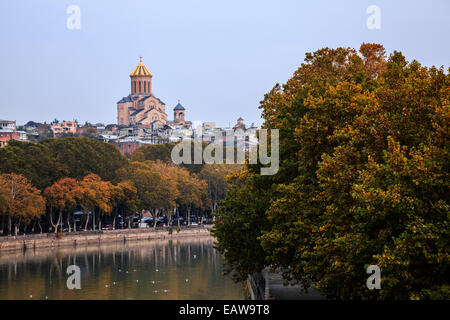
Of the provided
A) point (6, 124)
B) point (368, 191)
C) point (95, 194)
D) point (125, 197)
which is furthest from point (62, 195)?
point (6, 124)

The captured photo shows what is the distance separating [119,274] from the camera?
183 feet

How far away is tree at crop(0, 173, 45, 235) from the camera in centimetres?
6719

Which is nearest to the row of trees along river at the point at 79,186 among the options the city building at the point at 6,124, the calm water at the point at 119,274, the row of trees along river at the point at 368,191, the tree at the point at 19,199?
the tree at the point at 19,199

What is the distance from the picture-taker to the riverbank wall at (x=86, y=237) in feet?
227

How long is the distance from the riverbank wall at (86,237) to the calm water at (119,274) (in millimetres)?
1501

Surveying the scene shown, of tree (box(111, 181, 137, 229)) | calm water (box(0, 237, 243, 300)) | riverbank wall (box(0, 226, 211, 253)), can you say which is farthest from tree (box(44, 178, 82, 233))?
tree (box(111, 181, 137, 229))

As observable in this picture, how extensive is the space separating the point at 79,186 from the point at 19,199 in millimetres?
9952

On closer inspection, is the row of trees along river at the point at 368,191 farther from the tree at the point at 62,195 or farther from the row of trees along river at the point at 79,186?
the tree at the point at 62,195

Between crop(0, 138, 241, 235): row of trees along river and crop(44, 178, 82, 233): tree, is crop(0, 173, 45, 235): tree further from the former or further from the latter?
crop(44, 178, 82, 233): tree

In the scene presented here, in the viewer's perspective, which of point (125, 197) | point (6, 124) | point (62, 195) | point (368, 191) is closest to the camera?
point (368, 191)

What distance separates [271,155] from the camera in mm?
32875

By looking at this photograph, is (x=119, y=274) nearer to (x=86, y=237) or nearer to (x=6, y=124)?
(x=86, y=237)

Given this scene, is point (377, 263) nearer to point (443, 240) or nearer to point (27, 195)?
point (443, 240)
